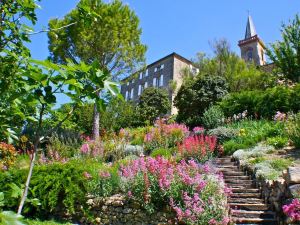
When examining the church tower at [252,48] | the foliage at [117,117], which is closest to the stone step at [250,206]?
the foliage at [117,117]

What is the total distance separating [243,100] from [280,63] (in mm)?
6102

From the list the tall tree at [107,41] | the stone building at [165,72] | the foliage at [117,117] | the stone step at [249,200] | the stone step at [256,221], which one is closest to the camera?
the stone step at [256,221]

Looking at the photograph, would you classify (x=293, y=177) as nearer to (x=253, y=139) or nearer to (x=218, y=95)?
(x=253, y=139)

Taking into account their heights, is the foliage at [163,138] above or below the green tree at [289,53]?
below

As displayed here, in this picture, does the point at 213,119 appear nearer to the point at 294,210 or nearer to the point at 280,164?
the point at 280,164

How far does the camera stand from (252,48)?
54688mm

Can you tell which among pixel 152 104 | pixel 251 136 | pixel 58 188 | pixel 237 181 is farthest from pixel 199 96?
pixel 58 188

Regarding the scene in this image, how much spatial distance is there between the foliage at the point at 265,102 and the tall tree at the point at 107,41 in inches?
237

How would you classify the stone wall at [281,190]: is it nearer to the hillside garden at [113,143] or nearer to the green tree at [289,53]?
the hillside garden at [113,143]

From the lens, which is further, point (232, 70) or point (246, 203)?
point (232, 70)

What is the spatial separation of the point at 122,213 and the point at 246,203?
2.60 metres

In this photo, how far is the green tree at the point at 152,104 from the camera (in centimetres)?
2312

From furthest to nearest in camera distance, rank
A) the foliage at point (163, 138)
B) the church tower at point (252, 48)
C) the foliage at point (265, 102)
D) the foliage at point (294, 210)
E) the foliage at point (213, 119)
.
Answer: the church tower at point (252, 48), the foliage at point (213, 119), the foliage at point (265, 102), the foliage at point (163, 138), the foliage at point (294, 210)

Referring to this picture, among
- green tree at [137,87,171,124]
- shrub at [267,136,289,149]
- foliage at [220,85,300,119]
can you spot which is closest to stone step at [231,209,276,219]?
shrub at [267,136,289,149]
